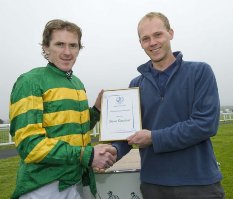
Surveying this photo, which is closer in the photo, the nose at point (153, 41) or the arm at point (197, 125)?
the arm at point (197, 125)

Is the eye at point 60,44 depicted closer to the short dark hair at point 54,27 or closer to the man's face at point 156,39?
the short dark hair at point 54,27

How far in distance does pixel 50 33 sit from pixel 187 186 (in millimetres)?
1797

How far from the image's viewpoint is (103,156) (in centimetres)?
309

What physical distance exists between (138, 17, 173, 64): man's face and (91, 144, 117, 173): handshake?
935mm

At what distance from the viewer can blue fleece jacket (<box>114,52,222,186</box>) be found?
9.67ft

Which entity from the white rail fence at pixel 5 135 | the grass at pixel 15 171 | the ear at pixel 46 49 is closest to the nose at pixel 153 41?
the ear at pixel 46 49

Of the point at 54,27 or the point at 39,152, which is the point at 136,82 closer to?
the point at 54,27

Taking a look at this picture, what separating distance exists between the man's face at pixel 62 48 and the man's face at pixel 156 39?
2.21ft

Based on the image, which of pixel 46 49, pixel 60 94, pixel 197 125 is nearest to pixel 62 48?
pixel 46 49

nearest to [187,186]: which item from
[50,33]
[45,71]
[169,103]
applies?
[169,103]

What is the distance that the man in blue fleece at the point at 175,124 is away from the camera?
9.67ft

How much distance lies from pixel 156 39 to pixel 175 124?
0.83 m

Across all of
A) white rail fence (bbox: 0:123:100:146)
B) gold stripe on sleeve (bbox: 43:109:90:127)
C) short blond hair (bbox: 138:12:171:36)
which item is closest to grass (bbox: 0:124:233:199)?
white rail fence (bbox: 0:123:100:146)

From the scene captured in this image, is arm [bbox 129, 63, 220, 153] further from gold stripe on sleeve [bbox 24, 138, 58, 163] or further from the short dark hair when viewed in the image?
the short dark hair
